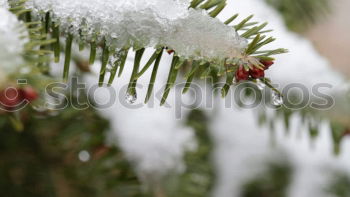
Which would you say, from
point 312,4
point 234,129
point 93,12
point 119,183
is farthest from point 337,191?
point 93,12

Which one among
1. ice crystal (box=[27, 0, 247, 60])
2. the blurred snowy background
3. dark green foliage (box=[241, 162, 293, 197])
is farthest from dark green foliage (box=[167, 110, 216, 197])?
ice crystal (box=[27, 0, 247, 60])

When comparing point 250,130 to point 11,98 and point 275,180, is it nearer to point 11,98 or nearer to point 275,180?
point 275,180

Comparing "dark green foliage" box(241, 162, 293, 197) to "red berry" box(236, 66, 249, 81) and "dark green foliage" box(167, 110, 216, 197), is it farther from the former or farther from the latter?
"red berry" box(236, 66, 249, 81)

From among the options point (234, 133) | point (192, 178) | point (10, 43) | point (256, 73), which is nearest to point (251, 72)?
point (256, 73)

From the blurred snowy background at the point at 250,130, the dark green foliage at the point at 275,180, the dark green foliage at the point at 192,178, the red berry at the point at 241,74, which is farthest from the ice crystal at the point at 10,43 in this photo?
the dark green foliage at the point at 275,180

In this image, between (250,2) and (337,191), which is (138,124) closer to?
(250,2)

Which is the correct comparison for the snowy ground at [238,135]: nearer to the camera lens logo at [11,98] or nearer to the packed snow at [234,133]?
the packed snow at [234,133]

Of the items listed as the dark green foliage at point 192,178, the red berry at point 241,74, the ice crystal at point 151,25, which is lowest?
the dark green foliage at point 192,178
